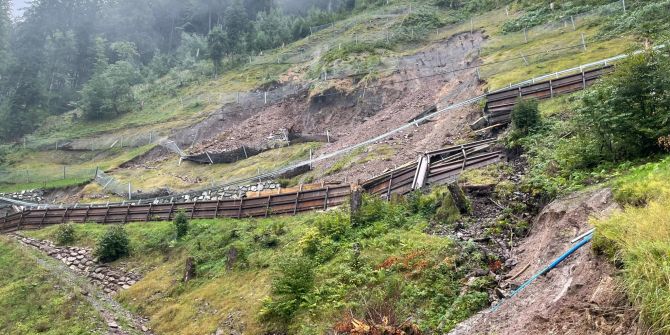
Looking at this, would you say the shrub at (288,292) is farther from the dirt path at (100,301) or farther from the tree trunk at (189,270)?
the tree trunk at (189,270)

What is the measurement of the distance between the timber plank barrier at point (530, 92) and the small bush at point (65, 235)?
22325mm

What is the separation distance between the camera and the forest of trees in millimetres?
67250

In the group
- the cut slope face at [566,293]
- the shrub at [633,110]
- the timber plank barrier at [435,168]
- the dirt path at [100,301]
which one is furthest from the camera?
the timber plank barrier at [435,168]

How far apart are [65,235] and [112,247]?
5181 millimetres

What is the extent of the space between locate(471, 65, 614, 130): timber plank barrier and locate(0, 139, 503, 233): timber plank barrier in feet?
11.7

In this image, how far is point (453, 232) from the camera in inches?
547

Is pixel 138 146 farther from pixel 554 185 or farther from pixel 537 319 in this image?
pixel 537 319

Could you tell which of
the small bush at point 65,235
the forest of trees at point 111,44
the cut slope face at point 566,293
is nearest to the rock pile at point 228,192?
the small bush at point 65,235

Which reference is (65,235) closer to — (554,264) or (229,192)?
(229,192)

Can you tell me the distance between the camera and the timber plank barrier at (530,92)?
77.5 ft

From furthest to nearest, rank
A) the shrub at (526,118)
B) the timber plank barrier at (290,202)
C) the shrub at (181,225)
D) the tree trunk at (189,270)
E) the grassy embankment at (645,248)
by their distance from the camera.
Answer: the shrub at (181,225)
the timber plank barrier at (290,202)
the tree trunk at (189,270)
the shrub at (526,118)
the grassy embankment at (645,248)

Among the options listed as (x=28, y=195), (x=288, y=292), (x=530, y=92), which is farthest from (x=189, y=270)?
(x=28, y=195)

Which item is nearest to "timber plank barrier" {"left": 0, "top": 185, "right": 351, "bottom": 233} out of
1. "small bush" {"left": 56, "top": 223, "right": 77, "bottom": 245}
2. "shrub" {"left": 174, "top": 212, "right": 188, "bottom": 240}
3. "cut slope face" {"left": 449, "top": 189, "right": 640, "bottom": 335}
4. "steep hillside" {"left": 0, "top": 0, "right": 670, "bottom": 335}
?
"steep hillside" {"left": 0, "top": 0, "right": 670, "bottom": 335}

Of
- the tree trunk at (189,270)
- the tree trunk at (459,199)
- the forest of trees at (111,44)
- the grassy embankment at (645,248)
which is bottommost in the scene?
the tree trunk at (189,270)
